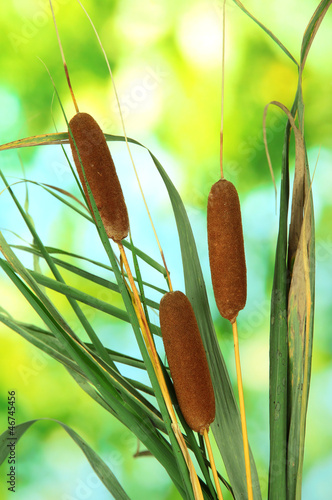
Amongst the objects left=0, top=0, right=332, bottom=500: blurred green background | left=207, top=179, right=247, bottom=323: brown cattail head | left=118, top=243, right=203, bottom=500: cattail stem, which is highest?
left=0, top=0, right=332, bottom=500: blurred green background

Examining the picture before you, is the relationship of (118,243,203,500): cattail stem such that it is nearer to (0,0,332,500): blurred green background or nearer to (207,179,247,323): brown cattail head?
(207,179,247,323): brown cattail head

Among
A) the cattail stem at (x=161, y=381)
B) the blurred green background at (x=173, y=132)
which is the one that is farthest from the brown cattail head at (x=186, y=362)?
the blurred green background at (x=173, y=132)

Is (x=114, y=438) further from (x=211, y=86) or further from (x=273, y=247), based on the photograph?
(x=211, y=86)

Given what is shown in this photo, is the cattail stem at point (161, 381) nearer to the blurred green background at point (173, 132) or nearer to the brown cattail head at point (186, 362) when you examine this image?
the brown cattail head at point (186, 362)

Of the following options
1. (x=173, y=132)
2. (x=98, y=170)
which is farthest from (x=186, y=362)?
(x=173, y=132)

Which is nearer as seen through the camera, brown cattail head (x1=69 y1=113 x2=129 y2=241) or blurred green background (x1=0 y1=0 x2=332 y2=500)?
brown cattail head (x1=69 y1=113 x2=129 y2=241)

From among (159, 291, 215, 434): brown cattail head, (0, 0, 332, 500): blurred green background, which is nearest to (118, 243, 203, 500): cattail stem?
(159, 291, 215, 434): brown cattail head

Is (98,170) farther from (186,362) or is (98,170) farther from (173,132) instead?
(173,132)
